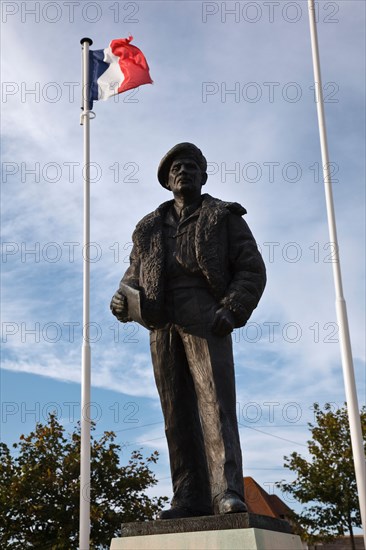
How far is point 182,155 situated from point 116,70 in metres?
9.01

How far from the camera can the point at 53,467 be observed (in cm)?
1794

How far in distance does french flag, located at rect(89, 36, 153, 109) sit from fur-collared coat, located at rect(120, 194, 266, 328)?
8.96 m

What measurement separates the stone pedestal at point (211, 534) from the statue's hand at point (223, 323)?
1124 millimetres

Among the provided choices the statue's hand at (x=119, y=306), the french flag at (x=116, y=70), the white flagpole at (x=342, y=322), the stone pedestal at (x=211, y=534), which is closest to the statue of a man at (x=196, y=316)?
the statue's hand at (x=119, y=306)

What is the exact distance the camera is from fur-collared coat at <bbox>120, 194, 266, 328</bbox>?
14.6 feet

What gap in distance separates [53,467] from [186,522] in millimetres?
14926

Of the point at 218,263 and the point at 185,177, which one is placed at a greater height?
A: the point at 185,177

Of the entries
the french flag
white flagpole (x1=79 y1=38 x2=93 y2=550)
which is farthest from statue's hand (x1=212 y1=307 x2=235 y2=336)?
the french flag

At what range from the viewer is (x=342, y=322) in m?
11.1

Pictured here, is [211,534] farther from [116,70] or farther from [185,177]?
[116,70]

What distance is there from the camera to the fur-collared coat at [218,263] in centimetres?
445

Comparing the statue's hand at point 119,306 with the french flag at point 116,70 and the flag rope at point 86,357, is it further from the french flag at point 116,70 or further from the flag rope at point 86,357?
the french flag at point 116,70

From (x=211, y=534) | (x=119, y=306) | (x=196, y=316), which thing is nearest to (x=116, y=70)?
(x=119, y=306)

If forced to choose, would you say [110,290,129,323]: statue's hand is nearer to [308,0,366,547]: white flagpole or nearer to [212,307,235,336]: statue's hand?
[212,307,235,336]: statue's hand
